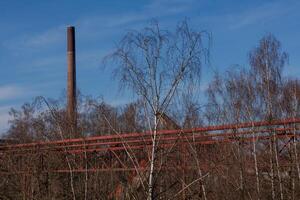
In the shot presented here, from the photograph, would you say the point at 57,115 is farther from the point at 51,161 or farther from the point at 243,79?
the point at 243,79

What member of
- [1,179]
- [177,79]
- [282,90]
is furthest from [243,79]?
[1,179]

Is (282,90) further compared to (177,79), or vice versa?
(282,90)

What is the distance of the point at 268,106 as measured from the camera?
8.44m

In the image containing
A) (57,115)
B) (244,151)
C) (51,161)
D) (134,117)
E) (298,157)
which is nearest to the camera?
(298,157)

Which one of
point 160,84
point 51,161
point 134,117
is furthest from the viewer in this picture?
point 51,161

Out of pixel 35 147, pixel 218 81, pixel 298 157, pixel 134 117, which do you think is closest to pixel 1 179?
pixel 35 147

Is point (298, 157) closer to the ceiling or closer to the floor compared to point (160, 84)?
closer to the floor

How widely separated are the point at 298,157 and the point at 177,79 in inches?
82.3

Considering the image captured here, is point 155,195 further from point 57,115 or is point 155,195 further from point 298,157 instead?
point 57,115

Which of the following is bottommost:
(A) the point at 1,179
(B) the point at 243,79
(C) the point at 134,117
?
(A) the point at 1,179

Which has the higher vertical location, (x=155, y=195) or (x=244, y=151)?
(x=244, y=151)

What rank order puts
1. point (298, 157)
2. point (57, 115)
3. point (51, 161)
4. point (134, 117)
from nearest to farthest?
1. point (298, 157)
2. point (134, 117)
3. point (57, 115)
4. point (51, 161)

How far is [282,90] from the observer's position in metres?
9.42

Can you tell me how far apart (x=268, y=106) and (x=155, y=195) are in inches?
95.3
